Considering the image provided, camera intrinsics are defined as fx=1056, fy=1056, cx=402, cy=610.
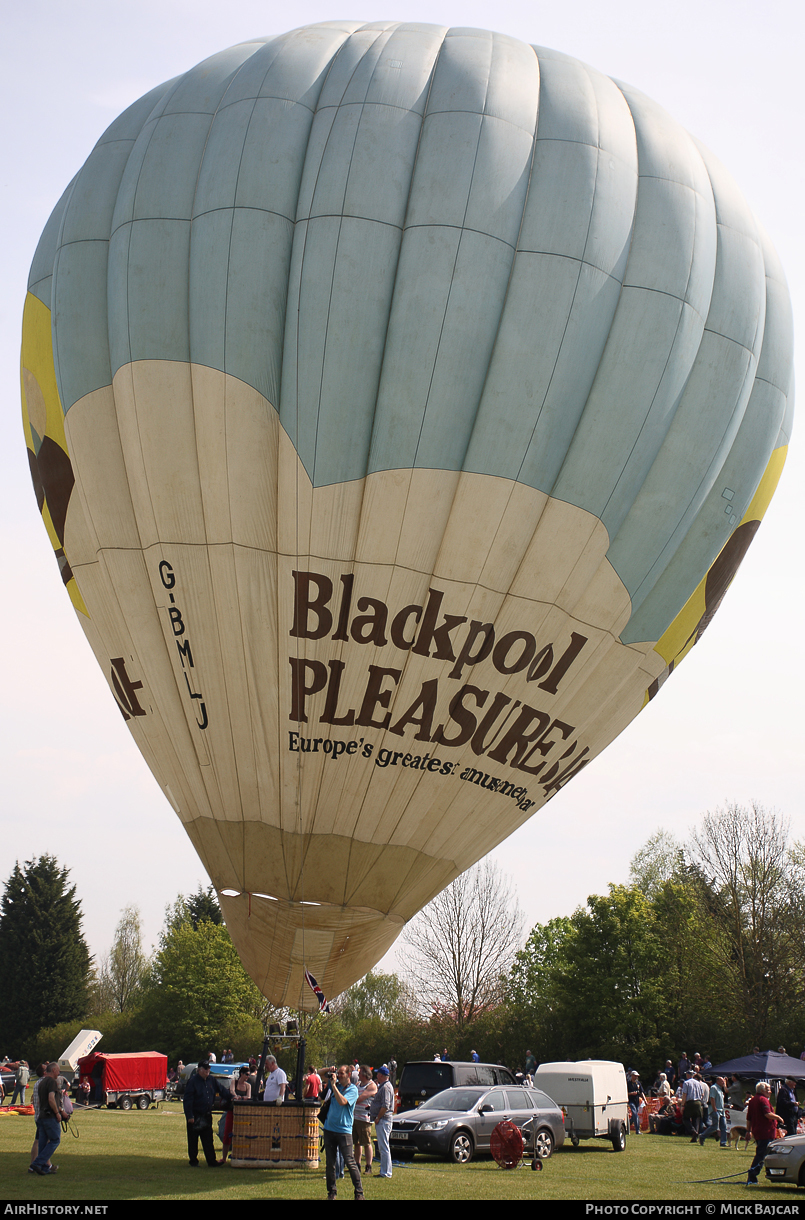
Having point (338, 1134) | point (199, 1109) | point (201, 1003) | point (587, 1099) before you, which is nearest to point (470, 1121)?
point (587, 1099)

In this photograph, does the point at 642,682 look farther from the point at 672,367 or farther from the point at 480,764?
the point at 672,367

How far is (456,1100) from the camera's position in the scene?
13430 mm

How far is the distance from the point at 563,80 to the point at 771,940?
26278 millimetres

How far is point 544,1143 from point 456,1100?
1.30m

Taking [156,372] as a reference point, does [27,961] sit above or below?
below

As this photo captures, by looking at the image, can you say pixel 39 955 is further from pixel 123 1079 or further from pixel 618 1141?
pixel 618 1141

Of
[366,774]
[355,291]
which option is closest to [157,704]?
[366,774]

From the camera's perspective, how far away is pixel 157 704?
990 cm

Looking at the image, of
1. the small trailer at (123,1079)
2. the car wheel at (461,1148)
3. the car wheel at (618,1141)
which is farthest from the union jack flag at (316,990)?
the small trailer at (123,1079)

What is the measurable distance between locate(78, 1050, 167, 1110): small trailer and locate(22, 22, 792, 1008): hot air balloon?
18022 millimetres

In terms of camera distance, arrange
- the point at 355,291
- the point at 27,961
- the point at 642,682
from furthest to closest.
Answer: the point at 27,961 → the point at 642,682 → the point at 355,291
